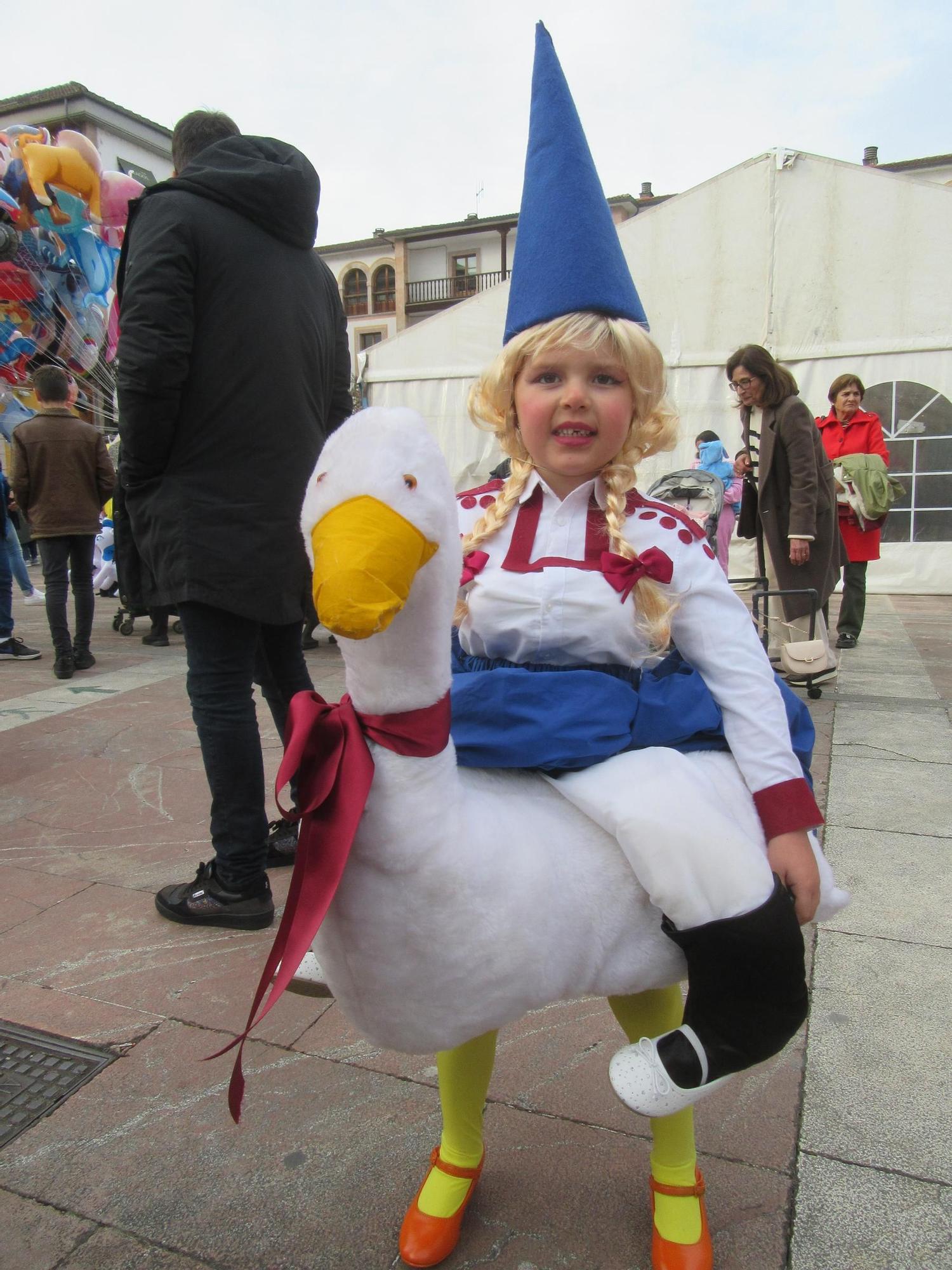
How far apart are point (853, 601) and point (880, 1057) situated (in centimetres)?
485

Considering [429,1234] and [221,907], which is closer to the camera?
[429,1234]

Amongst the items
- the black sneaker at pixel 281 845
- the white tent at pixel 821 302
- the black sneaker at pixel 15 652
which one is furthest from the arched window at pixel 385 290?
the black sneaker at pixel 281 845

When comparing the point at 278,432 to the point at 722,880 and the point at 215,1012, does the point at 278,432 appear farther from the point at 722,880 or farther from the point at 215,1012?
the point at 722,880

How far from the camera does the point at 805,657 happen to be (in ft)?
14.3

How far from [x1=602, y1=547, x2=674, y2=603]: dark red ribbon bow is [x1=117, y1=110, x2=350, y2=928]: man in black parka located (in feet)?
→ 4.22

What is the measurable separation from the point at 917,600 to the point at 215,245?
8256 mm

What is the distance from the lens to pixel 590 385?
1397 mm

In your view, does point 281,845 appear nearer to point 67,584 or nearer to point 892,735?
point 892,735

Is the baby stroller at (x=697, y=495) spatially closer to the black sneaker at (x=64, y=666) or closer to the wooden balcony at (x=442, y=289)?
the black sneaker at (x=64, y=666)

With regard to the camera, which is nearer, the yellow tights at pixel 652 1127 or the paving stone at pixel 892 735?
the yellow tights at pixel 652 1127

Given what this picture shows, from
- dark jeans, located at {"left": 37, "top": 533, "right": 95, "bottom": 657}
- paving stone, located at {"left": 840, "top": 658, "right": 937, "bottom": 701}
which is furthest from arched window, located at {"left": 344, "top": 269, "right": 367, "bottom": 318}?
paving stone, located at {"left": 840, "top": 658, "right": 937, "bottom": 701}

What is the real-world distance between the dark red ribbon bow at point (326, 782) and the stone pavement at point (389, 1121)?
641mm

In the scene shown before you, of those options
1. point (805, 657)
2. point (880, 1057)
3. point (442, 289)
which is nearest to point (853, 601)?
point (805, 657)

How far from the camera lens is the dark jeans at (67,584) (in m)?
5.79
